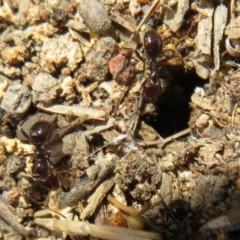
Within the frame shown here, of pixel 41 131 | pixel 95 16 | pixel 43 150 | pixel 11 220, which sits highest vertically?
pixel 95 16

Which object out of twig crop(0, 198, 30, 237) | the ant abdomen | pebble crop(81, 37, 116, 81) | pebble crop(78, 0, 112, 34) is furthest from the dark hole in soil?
twig crop(0, 198, 30, 237)

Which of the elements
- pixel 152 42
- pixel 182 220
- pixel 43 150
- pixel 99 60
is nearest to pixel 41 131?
pixel 43 150

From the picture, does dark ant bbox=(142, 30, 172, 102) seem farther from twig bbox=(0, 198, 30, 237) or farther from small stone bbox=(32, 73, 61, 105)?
twig bbox=(0, 198, 30, 237)

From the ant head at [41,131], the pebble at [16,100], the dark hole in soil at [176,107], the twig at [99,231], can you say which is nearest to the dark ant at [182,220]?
the twig at [99,231]

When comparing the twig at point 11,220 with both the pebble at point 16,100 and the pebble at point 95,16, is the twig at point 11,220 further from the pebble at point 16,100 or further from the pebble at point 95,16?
the pebble at point 95,16

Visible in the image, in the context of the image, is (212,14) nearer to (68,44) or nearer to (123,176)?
(68,44)

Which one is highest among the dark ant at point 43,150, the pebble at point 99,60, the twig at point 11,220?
the pebble at point 99,60

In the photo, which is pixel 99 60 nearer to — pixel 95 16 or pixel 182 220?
pixel 95 16
